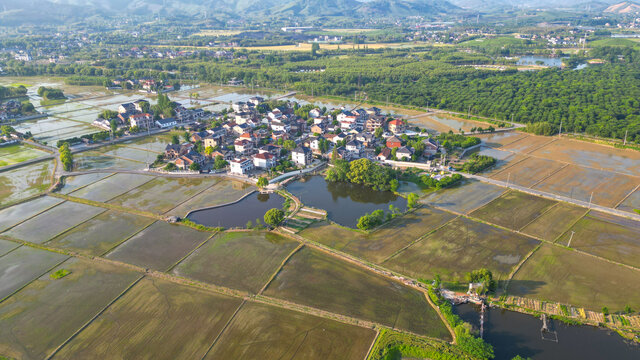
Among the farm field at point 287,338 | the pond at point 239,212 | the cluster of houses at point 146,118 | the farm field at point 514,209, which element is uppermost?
the cluster of houses at point 146,118

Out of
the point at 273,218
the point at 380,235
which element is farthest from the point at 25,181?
the point at 380,235

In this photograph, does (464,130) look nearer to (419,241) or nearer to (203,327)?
(419,241)

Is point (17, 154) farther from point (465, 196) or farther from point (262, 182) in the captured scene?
point (465, 196)

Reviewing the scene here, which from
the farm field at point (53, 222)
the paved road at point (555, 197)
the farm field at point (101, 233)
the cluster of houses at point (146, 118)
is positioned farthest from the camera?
the cluster of houses at point (146, 118)

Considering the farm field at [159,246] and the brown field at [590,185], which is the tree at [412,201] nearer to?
the brown field at [590,185]

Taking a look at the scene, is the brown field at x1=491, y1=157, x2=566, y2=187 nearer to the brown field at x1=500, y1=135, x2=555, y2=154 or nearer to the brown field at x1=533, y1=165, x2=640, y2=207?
the brown field at x1=533, y1=165, x2=640, y2=207

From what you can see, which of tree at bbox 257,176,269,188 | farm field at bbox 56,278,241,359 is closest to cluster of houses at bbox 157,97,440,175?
tree at bbox 257,176,269,188

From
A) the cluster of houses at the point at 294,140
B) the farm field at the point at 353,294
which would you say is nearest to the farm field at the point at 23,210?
the cluster of houses at the point at 294,140
